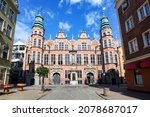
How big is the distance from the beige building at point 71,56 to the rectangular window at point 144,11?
2461 cm

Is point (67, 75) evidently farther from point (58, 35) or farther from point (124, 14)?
point (124, 14)

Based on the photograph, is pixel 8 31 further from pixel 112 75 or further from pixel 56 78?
pixel 112 75

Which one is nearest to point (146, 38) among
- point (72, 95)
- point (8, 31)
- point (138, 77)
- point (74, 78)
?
point (138, 77)

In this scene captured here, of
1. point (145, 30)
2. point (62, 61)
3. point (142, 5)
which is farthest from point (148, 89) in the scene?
point (62, 61)

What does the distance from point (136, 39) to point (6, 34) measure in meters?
18.3

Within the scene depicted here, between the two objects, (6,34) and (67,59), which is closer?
(6,34)

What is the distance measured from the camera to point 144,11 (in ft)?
42.8

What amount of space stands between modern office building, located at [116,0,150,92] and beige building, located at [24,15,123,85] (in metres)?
21.2

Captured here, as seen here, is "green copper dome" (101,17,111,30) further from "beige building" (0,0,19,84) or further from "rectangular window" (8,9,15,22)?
"rectangular window" (8,9,15,22)

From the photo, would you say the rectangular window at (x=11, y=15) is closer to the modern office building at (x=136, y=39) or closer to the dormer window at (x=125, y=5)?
the modern office building at (x=136, y=39)

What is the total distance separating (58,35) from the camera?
143 feet

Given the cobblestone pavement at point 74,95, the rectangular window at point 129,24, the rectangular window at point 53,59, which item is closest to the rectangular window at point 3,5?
the cobblestone pavement at point 74,95

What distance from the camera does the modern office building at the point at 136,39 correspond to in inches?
499

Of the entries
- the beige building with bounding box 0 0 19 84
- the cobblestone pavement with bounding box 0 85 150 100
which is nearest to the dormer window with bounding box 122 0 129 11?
the cobblestone pavement with bounding box 0 85 150 100
